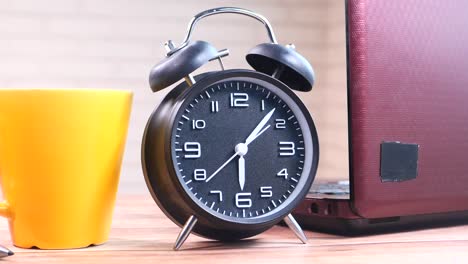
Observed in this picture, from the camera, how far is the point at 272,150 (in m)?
0.78

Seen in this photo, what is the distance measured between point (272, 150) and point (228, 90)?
80 millimetres

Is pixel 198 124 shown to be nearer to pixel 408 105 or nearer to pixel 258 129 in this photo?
pixel 258 129

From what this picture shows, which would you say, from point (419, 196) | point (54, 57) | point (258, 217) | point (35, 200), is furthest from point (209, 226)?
point (54, 57)

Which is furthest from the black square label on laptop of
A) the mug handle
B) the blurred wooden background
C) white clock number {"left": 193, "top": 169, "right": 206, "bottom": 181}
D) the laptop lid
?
the blurred wooden background

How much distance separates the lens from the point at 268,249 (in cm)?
73

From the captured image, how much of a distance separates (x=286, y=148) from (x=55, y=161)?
0.24 m

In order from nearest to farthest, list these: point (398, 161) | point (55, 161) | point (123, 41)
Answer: point (55, 161) < point (398, 161) < point (123, 41)

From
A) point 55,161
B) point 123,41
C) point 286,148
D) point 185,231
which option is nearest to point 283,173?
point 286,148

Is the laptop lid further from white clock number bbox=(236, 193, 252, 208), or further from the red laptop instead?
white clock number bbox=(236, 193, 252, 208)

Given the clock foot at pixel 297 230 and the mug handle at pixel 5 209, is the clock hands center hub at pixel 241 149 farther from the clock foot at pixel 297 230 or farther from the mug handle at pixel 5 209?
the mug handle at pixel 5 209

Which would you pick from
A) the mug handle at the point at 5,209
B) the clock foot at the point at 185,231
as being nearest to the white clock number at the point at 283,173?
the clock foot at the point at 185,231

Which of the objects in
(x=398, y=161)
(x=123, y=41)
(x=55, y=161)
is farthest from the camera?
(x=123, y=41)

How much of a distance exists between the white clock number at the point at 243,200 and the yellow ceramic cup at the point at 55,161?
0.14 m

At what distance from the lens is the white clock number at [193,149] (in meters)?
→ 0.74
